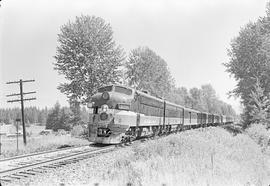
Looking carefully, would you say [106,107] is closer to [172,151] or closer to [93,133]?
[93,133]

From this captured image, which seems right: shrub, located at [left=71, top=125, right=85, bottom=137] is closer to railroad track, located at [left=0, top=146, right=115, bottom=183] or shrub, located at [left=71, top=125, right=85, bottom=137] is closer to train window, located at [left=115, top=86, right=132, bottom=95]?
train window, located at [left=115, top=86, right=132, bottom=95]

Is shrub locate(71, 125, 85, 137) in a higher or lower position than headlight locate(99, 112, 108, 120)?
lower

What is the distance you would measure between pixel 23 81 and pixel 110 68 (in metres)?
9.55

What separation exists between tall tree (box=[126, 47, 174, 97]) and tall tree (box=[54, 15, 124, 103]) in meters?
20.2

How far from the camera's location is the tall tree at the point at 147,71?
5637 centimetres

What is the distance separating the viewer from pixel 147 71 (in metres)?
56.7

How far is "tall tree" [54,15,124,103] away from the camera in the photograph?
3444 centimetres

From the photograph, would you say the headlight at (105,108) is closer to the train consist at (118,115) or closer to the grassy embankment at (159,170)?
the train consist at (118,115)

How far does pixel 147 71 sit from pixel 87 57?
22719mm

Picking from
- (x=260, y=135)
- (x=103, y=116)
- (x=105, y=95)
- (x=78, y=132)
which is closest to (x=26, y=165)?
(x=103, y=116)

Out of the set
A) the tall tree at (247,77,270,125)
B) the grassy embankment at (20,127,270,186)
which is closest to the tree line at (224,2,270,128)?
the tall tree at (247,77,270,125)

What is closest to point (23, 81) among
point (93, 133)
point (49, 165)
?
point (93, 133)

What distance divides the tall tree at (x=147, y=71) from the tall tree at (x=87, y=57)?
20163 mm

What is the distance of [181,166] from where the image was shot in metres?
11.3
